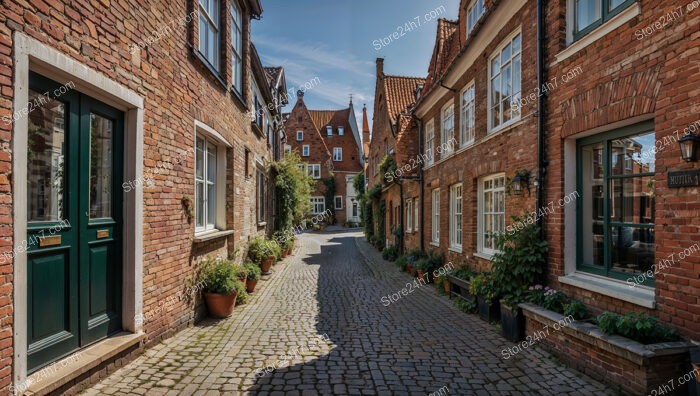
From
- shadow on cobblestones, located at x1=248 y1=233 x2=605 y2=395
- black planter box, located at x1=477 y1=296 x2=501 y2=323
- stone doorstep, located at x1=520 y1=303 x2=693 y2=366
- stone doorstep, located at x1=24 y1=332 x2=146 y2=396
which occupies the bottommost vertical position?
shadow on cobblestones, located at x1=248 y1=233 x2=605 y2=395

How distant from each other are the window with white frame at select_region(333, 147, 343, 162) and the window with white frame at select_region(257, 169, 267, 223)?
29.7 m

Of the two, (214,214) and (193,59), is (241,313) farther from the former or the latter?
(193,59)

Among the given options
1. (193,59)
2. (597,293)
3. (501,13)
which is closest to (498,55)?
(501,13)

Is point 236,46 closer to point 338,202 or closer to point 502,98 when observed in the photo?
point 502,98

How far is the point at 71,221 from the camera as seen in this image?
3.84 m

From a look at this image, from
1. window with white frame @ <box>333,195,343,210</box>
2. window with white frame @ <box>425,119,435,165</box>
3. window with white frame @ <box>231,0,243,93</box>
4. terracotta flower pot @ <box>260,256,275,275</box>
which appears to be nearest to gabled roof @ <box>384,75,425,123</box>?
window with white frame @ <box>425,119,435,165</box>

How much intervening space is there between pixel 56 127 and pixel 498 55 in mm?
7539

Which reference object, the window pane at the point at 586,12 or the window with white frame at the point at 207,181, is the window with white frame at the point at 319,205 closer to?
the window with white frame at the point at 207,181

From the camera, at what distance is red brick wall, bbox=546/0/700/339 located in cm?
355

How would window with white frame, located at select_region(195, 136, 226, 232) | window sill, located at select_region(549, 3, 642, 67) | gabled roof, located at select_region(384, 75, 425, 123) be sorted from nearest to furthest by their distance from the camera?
window sill, located at select_region(549, 3, 642, 67), window with white frame, located at select_region(195, 136, 226, 232), gabled roof, located at select_region(384, 75, 425, 123)

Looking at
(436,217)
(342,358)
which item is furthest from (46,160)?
(436,217)

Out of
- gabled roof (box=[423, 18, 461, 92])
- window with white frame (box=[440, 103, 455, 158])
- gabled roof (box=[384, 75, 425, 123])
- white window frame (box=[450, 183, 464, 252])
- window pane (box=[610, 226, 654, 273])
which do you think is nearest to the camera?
window pane (box=[610, 226, 654, 273])

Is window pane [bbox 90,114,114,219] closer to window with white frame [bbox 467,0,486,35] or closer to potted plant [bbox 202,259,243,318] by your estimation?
potted plant [bbox 202,259,243,318]

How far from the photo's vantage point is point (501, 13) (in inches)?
277
